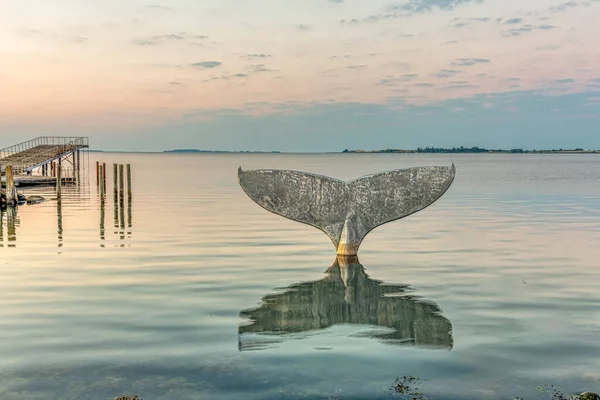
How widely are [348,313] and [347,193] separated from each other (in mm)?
3467

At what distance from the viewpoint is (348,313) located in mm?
11461

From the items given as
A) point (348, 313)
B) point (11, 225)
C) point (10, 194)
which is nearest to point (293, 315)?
point (348, 313)

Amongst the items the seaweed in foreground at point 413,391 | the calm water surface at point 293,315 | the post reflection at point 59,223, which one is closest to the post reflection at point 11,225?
the calm water surface at point 293,315

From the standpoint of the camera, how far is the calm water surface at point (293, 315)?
25.9 feet

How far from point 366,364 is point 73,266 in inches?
425

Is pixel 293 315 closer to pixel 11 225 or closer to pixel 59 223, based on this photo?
pixel 59 223

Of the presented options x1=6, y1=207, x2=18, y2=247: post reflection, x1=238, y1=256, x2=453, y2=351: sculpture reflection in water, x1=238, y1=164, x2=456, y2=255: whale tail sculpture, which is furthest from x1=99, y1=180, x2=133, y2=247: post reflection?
x1=238, y1=256, x2=453, y2=351: sculpture reflection in water

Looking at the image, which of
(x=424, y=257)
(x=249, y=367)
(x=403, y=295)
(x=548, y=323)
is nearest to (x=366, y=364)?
(x=249, y=367)

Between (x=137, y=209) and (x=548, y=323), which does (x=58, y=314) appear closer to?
(x=548, y=323)

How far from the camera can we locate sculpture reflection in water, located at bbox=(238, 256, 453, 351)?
974cm

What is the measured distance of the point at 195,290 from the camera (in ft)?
44.3

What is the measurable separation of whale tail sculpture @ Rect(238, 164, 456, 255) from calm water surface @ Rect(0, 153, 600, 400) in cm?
152

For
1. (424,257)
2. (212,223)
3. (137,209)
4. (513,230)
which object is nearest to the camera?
(424,257)

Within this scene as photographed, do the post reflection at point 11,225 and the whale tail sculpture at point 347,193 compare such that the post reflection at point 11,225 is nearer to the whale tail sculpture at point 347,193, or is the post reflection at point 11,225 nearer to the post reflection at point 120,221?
the post reflection at point 120,221
